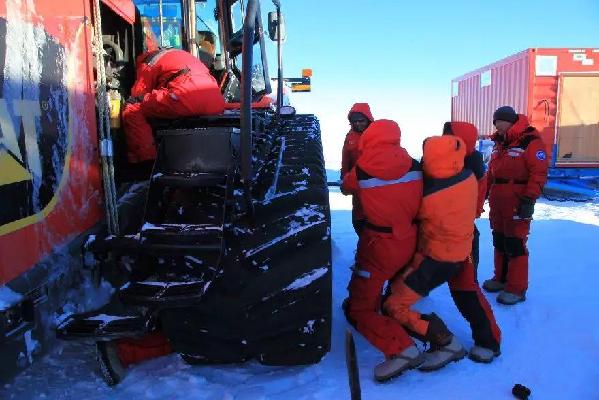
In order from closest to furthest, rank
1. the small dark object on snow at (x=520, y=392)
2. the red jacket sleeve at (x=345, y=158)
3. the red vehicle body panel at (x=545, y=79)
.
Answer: the small dark object on snow at (x=520, y=392), the red jacket sleeve at (x=345, y=158), the red vehicle body panel at (x=545, y=79)

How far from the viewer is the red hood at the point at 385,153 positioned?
109 inches

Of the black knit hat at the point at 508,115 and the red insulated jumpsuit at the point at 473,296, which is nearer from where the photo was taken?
the red insulated jumpsuit at the point at 473,296

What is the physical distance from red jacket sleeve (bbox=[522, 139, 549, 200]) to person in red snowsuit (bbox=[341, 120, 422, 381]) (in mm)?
1541

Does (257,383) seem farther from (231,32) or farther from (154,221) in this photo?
(231,32)

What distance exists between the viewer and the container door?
1013 centimetres

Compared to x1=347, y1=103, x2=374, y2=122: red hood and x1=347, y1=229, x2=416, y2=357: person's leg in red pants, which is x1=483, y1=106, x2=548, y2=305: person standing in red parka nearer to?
x1=347, y1=103, x2=374, y2=122: red hood

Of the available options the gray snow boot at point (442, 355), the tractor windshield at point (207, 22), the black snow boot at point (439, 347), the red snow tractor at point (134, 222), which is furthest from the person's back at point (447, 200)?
the tractor windshield at point (207, 22)

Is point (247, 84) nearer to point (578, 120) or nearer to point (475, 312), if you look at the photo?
point (475, 312)

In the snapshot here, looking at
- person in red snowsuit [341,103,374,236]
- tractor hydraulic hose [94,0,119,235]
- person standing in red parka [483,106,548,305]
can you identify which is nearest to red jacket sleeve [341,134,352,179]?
person in red snowsuit [341,103,374,236]

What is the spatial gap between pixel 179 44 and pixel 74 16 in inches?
69.7

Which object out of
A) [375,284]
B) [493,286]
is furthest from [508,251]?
[375,284]

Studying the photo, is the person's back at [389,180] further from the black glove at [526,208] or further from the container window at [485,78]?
the container window at [485,78]

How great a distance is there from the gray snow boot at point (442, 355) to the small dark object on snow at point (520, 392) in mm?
380

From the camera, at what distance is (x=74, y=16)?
209cm
